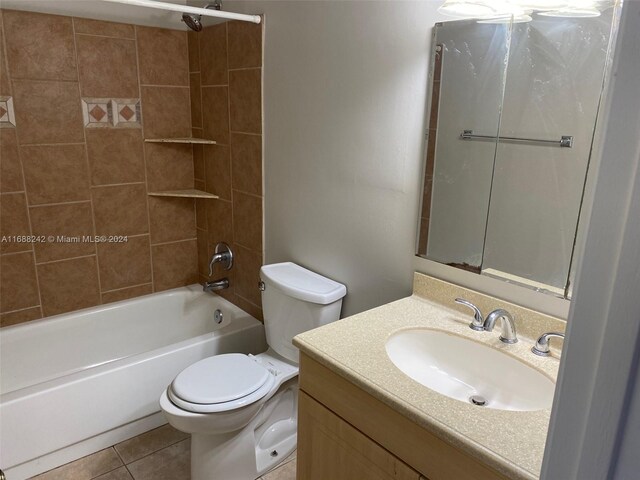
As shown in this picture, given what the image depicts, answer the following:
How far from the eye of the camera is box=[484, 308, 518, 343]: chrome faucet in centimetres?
132

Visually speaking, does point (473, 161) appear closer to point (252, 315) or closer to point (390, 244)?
point (390, 244)

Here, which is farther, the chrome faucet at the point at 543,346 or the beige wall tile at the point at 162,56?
the beige wall tile at the point at 162,56

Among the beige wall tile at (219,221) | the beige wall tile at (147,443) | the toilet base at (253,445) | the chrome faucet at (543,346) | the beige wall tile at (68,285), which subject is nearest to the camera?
the chrome faucet at (543,346)

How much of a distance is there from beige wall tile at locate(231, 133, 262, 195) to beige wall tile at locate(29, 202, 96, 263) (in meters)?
0.86

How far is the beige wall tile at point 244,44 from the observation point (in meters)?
2.18

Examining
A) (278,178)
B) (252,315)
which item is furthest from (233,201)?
(252,315)

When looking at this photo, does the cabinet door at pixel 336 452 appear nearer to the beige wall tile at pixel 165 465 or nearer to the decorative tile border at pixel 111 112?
the beige wall tile at pixel 165 465

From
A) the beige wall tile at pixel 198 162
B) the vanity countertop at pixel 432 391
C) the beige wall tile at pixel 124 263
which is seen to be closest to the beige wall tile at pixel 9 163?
the beige wall tile at pixel 124 263

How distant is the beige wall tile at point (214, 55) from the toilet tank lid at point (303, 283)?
106cm

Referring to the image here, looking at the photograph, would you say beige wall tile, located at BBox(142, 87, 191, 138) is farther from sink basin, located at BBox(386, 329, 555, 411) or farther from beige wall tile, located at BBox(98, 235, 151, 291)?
sink basin, located at BBox(386, 329, 555, 411)

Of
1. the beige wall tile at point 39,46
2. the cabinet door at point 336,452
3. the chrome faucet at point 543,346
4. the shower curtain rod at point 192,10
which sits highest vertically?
the shower curtain rod at point 192,10

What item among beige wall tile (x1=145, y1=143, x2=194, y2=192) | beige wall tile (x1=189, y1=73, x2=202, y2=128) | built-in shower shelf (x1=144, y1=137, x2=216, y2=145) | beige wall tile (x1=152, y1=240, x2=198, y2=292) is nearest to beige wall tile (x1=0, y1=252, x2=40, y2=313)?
beige wall tile (x1=152, y1=240, x2=198, y2=292)

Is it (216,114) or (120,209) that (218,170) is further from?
(120,209)

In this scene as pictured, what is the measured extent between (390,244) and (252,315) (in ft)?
3.63
